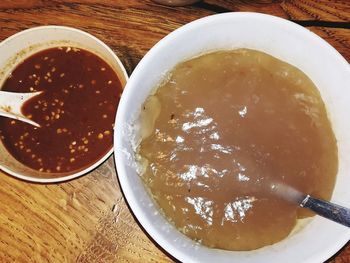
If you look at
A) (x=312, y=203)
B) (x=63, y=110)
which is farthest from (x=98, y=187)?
(x=312, y=203)

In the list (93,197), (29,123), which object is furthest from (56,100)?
(93,197)

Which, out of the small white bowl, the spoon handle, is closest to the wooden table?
the small white bowl

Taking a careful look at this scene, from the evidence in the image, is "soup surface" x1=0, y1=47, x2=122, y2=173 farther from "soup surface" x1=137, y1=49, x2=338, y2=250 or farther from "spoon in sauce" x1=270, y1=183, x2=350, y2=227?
"spoon in sauce" x1=270, y1=183, x2=350, y2=227

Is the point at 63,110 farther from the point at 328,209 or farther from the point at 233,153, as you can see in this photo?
the point at 328,209

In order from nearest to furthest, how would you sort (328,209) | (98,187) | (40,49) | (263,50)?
(328,209), (263,50), (98,187), (40,49)

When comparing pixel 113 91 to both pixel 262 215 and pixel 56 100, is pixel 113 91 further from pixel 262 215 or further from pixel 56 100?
pixel 262 215

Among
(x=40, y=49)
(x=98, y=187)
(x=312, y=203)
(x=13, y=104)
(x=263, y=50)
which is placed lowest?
(x=98, y=187)
